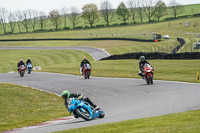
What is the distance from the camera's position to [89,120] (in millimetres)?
12609

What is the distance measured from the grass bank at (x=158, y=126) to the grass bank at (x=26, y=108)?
14.8ft

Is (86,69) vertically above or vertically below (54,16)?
below

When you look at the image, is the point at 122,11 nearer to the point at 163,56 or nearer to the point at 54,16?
the point at 54,16

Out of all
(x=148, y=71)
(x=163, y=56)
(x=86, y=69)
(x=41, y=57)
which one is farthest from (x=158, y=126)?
(x=41, y=57)

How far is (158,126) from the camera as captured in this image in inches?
380

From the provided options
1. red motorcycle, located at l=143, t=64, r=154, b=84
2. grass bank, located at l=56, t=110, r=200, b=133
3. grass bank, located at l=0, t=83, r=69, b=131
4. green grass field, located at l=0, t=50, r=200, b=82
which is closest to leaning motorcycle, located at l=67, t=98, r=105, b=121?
grass bank, located at l=56, t=110, r=200, b=133


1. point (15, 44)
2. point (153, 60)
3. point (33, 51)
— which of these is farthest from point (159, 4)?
point (153, 60)

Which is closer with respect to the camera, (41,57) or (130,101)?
(130,101)

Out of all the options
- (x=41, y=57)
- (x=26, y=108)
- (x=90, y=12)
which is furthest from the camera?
(x=90, y=12)

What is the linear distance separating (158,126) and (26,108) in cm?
929

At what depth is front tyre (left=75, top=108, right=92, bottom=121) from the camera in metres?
12.3

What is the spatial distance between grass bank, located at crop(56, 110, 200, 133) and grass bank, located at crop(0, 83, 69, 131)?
450 centimetres

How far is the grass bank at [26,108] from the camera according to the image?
1473 centimetres

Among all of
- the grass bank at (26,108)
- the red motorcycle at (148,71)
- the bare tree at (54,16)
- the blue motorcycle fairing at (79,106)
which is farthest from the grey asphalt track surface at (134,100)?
the bare tree at (54,16)
